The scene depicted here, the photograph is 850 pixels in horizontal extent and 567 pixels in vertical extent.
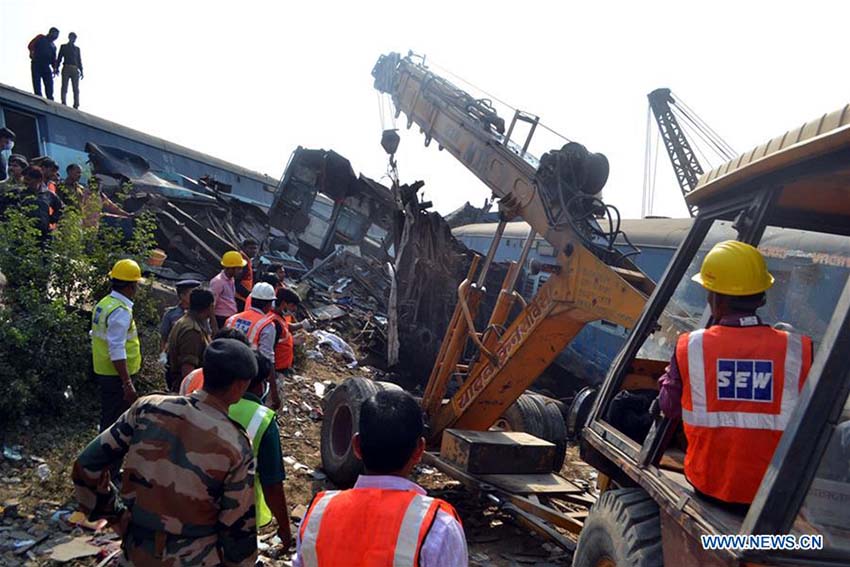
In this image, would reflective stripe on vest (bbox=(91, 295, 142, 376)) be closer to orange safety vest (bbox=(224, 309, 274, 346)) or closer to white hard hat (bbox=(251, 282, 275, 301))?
orange safety vest (bbox=(224, 309, 274, 346))

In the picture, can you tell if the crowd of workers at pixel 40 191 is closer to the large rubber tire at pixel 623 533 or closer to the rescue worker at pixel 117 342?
the rescue worker at pixel 117 342

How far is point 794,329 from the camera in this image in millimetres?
2406

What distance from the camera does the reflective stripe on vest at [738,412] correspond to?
68.9 inches

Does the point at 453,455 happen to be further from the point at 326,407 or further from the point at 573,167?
the point at 573,167

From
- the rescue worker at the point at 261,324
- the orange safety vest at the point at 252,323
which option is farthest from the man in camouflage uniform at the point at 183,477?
the orange safety vest at the point at 252,323

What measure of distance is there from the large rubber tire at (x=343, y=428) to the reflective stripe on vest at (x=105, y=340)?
5.97ft

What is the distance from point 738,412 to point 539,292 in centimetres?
287

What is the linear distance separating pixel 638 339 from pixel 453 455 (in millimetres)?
2462

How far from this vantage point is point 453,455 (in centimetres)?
480

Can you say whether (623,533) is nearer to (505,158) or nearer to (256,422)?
(256,422)

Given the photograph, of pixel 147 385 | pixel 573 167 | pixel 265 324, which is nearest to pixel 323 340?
pixel 147 385

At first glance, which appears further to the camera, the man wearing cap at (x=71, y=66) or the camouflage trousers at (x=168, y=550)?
the man wearing cap at (x=71, y=66)

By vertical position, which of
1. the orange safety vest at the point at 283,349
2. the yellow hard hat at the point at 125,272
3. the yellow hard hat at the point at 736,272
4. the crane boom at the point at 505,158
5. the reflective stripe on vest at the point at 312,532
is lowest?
the orange safety vest at the point at 283,349
